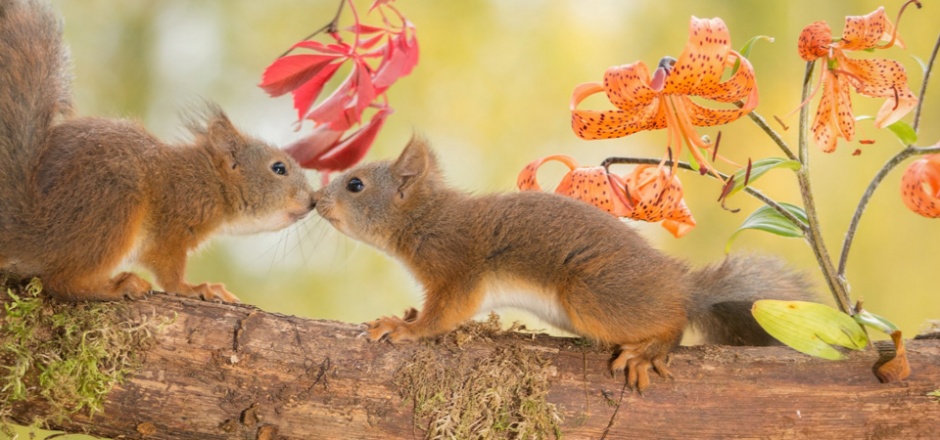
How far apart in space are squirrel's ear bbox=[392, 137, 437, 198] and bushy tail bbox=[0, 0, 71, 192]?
77 cm

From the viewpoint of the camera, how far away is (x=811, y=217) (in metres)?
1.96

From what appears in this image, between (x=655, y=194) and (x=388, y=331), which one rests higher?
(x=655, y=194)

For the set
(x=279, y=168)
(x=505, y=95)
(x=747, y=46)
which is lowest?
(x=747, y=46)

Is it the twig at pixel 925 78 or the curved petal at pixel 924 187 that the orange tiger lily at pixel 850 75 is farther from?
the curved petal at pixel 924 187

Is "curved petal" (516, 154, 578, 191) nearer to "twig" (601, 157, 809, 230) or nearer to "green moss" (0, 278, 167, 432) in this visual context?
"twig" (601, 157, 809, 230)

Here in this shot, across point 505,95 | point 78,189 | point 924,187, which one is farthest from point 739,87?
point 505,95

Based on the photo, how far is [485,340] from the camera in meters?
1.96

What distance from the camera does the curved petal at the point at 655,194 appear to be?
1.96 meters

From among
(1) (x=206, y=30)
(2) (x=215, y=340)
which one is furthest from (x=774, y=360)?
(1) (x=206, y=30)

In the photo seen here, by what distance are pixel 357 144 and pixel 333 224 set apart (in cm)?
34

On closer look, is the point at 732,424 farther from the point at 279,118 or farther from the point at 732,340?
the point at 279,118

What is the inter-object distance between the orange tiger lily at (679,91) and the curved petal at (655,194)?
9cm

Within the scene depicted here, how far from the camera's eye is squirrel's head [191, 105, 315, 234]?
85.9 inches

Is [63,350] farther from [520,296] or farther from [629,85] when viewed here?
[629,85]
